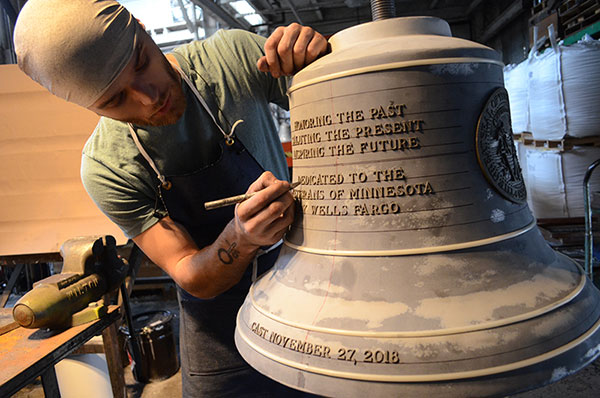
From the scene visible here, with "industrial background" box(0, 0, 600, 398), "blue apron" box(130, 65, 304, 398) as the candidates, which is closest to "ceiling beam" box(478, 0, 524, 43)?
"industrial background" box(0, 0, 600, 398)

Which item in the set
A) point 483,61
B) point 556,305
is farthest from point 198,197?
point 556,305

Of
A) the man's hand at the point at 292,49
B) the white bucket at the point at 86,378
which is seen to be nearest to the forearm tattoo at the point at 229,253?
the man's hand at the point at 292,49

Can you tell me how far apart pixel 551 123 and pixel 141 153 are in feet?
11.6

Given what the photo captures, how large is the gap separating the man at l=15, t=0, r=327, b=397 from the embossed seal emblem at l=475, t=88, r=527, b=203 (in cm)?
41

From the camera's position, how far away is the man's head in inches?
40.3

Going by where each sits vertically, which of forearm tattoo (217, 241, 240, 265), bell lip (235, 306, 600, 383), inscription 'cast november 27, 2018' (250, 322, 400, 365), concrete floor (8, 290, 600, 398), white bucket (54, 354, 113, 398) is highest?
forearm tattoo (217, 241, 240, 265)

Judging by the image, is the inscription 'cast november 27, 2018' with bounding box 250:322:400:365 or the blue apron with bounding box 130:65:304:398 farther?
the blue apron with bounding box 130:65:304:398

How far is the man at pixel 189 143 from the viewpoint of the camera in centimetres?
104

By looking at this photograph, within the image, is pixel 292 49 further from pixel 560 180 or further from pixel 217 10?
pixel 217 10

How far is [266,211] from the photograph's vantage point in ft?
3.17

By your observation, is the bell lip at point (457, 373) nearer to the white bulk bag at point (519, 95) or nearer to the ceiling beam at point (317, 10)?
the white bulk bag at point (519, 95)

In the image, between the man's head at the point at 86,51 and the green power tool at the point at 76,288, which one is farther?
the green power tool at the point at 76,288

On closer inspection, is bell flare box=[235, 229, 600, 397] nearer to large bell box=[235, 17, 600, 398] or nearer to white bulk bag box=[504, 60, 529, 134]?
large bell box=[235, 17, 600, 398]

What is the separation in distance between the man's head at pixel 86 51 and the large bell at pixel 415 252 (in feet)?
1.57
